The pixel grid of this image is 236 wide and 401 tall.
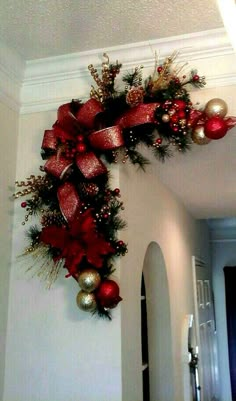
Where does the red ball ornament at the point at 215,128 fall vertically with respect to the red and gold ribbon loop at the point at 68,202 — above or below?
above

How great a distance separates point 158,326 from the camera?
2.02 metres

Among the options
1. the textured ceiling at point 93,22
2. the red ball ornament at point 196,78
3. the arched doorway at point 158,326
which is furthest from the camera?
the arched doorway at point 158,326

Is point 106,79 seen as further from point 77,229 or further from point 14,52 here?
point 77,229

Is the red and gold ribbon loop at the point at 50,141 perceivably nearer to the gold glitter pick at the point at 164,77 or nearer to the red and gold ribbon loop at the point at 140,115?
the red and gold ribbon loop at the point at 140,115

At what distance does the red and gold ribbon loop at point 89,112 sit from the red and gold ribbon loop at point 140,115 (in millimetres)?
86

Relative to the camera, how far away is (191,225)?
10.2 ft

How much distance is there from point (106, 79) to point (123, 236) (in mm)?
527

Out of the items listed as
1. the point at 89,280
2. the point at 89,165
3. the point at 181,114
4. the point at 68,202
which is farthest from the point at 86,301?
the point at 181,114

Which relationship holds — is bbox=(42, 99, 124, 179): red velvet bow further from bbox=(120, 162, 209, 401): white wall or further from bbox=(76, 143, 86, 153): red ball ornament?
bbox=(120, 162, 209, 401): white wall

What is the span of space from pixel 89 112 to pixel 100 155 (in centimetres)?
15

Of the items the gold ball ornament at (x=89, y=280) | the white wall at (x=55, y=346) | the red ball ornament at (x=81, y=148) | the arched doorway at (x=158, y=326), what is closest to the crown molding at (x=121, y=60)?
the red ball ornament at (x=81, y=148)

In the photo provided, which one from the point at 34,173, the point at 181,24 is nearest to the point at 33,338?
the point at 34,173

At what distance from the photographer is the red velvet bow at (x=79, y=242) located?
110 cm

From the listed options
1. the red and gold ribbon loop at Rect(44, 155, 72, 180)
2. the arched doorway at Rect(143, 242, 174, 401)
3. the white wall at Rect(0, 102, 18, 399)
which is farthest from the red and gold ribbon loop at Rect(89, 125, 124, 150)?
the arched doorway at Rect(143, 242, 174, 401)
